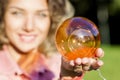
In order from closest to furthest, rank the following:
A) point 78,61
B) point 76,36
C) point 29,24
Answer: point 78,61 < point 76,36 < point 29,24

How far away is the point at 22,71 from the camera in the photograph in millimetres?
2242

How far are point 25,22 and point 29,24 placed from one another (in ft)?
0.07

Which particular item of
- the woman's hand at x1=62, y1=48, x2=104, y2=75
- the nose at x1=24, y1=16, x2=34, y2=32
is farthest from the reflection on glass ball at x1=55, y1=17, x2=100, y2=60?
the nose at x1=24, y1=16, x2=34, y2=32

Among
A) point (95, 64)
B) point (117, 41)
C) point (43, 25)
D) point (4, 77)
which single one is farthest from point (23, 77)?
point (117, 41)

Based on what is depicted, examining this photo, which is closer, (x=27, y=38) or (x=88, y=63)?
(x=88, y=63)

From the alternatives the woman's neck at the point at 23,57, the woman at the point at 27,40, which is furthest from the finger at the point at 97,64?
the woman's neck at the point at 23,57

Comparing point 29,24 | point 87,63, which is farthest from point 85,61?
point 29,24

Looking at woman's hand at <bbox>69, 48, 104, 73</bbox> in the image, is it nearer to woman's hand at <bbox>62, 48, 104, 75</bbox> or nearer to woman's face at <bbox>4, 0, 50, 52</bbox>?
woman's hand at <bbox>62, 48, 104, 75</bbox>

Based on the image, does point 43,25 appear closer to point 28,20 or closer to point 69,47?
point 28,20

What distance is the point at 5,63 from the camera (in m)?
2.24

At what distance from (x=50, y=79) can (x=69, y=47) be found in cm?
24

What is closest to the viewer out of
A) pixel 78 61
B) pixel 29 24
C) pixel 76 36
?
pixel 78 61

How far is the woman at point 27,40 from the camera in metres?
2.24

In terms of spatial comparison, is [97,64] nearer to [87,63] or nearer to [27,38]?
[87,63]
